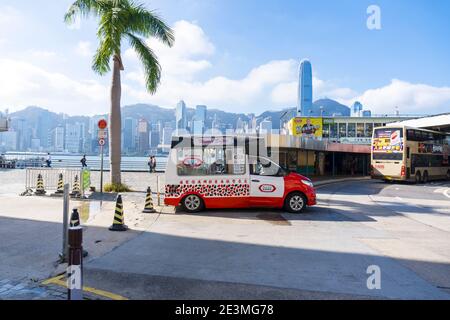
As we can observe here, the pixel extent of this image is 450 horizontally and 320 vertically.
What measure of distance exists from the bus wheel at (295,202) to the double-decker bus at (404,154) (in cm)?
1498

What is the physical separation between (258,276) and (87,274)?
8.55 ft

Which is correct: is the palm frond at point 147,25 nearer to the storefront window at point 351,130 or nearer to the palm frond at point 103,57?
the palm frond at point 103,57

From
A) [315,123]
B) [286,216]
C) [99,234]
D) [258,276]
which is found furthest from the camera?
[315,123]

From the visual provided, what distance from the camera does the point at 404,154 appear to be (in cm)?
2112

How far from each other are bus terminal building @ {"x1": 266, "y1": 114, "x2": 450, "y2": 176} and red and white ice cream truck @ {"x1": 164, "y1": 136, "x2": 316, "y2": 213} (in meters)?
10.3

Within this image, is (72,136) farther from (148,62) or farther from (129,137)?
(148,62)

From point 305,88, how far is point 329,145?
85258mm

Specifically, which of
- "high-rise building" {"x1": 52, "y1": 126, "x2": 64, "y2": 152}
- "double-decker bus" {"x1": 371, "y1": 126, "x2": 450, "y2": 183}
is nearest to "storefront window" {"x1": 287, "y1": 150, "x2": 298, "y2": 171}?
"double-decker bus" {"x1": 371, "y1": 126, "x2": 450, "y2": 183}

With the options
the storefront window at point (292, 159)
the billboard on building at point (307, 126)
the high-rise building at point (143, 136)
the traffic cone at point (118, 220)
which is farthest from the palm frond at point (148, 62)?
the billboard on building at point (307, 126)

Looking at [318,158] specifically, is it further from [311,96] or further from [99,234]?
[311,96]

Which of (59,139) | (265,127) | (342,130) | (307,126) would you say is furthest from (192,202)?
(59,139)

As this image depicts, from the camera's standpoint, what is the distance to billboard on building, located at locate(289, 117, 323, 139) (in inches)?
1934
